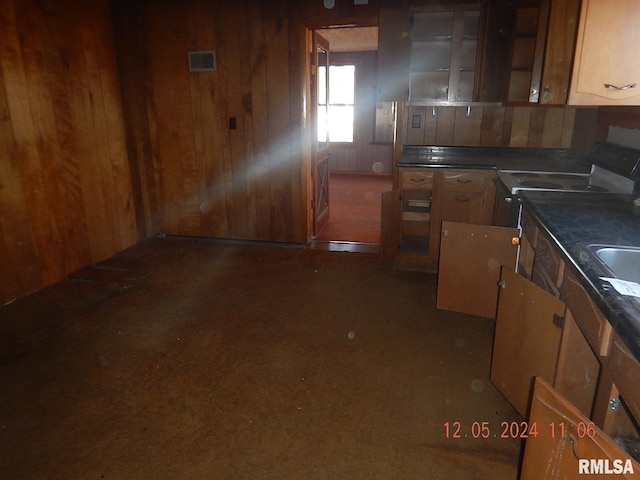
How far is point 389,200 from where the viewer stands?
3.64m

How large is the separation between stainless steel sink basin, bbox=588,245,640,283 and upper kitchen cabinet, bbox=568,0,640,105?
67 centimetres

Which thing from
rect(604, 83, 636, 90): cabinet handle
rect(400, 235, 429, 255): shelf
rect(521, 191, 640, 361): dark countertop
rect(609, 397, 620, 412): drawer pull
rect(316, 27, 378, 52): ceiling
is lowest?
rect(400, 235, 429, 255): shelf

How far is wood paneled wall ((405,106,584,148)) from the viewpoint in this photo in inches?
147

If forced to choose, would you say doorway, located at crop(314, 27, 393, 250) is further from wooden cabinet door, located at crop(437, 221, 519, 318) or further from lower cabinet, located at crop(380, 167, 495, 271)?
wooden cabinet door, located at crop(437, 221, 519, 318)

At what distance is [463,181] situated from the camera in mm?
3496

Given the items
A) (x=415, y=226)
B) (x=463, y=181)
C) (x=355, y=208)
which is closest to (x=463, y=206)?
(x=463, y=181)

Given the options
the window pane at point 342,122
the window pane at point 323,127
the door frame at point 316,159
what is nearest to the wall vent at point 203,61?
the door frame at point 316,159

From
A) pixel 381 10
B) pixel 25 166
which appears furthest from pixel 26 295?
pixel 381 10

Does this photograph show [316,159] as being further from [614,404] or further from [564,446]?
[564,446]

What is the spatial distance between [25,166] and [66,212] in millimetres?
502

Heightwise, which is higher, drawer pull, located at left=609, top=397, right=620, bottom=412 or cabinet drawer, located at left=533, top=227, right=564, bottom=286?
cabinet drawer, located at left=533, top=227, right=564, bottom=286

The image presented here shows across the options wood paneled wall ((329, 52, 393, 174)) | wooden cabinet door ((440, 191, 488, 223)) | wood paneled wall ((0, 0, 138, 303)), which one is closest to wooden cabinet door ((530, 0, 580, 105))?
wooden cabinet door ((440, 191, 488, 223))

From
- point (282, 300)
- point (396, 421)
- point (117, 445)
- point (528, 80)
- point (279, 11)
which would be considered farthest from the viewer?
point (279, 11)

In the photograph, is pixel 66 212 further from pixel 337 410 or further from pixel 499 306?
pixel 499 306
